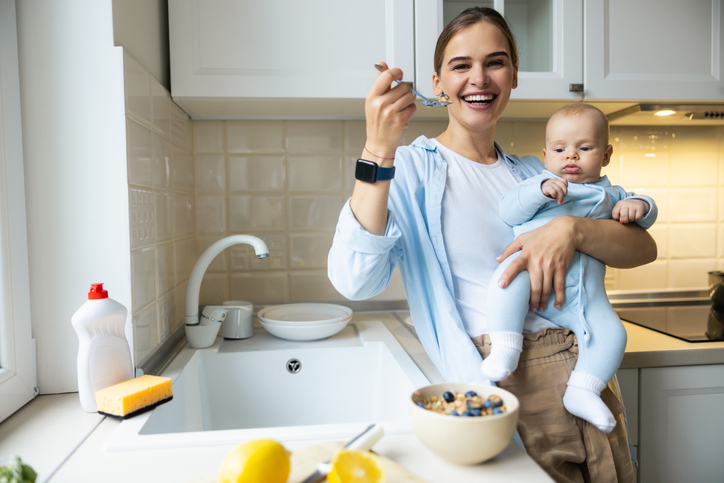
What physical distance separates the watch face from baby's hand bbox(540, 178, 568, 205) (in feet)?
1.12

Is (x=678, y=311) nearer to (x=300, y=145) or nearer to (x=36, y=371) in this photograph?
(x=300, y=145)

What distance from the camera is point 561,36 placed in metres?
1.31

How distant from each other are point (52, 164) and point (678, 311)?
1859mm

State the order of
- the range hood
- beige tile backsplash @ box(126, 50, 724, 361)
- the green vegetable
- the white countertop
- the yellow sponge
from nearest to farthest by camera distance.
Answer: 1. the green vegetable
2. the white countertop
3. the yellow sponge
4. beige tile backsplash @ box(126, 50, 724, 361)
5. the range hood

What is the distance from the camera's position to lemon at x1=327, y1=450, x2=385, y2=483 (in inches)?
19.1

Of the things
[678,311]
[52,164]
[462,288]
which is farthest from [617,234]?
[52,164]

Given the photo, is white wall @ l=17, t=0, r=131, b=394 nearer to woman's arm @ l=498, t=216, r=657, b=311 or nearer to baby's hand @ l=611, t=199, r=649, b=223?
woman's arm @ l=498, t=216, r=657, b=311

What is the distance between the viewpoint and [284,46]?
3.99 feet

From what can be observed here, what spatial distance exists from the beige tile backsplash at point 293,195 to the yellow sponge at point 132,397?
0.98 feet

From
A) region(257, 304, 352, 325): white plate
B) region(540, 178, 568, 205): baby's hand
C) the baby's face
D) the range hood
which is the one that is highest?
the range hood

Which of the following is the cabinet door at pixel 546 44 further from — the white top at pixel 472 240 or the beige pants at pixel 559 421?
the beige pants at pixel 559 421

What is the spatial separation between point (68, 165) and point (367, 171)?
564 millimetres

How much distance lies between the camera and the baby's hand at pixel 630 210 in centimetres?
94

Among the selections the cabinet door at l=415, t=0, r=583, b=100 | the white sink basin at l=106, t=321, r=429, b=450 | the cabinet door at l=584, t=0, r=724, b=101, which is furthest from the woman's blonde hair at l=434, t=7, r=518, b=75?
the white sink basin at l=106, t=321, r=429, b=450
